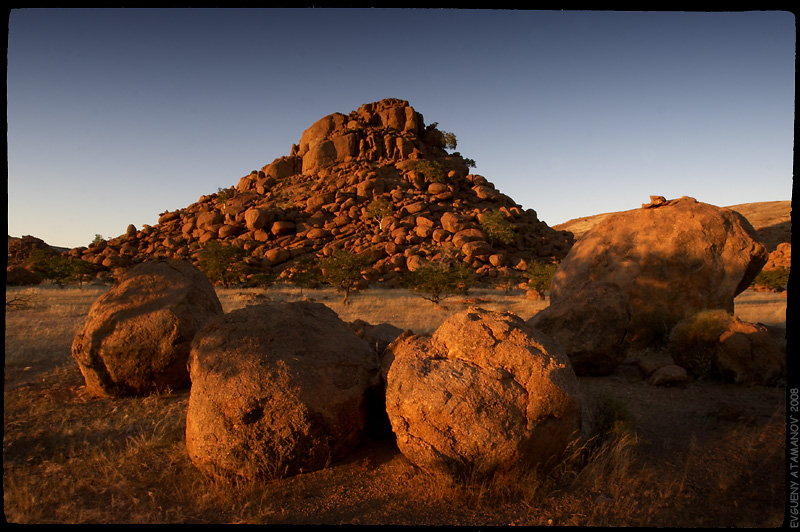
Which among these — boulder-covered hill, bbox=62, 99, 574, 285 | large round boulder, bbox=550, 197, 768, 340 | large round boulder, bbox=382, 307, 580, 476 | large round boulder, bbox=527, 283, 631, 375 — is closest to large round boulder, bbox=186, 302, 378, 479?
large round boulder, bbox=382, 307, 580, 476

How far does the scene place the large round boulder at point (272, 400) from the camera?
409cm

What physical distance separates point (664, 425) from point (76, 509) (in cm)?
602

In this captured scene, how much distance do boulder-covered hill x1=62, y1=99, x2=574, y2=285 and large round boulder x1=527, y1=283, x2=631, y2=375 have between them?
23.1 metres

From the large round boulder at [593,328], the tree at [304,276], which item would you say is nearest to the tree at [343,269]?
the tree at [304,276]

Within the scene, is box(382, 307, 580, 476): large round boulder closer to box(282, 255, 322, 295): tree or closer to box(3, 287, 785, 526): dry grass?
box(3, 287, 785, 526): dry grass

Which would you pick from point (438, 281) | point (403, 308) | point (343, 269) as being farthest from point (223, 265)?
point (403, 308)

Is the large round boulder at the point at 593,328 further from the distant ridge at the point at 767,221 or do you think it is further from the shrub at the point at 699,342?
the distant ridge at the point at 767,221

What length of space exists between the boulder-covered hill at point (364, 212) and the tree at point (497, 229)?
1.62ft

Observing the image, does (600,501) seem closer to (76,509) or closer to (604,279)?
(76,509)

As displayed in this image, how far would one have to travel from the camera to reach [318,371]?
14.8ft

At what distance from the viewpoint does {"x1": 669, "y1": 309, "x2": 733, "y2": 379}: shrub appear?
24.3 feet

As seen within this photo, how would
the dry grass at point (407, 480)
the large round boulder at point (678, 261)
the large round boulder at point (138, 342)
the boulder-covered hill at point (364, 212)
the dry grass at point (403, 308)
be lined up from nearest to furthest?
1. the dry grass at point (407, 480)
2. the large round boulder at point (138, 342)
3. the large round boulder at point (678, 261)
4. the dry grass at point (403, 308)
5. the boulder-covered hill at point (364, 212)

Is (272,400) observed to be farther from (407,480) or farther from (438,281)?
(438,281)

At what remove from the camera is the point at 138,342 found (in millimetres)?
6410
